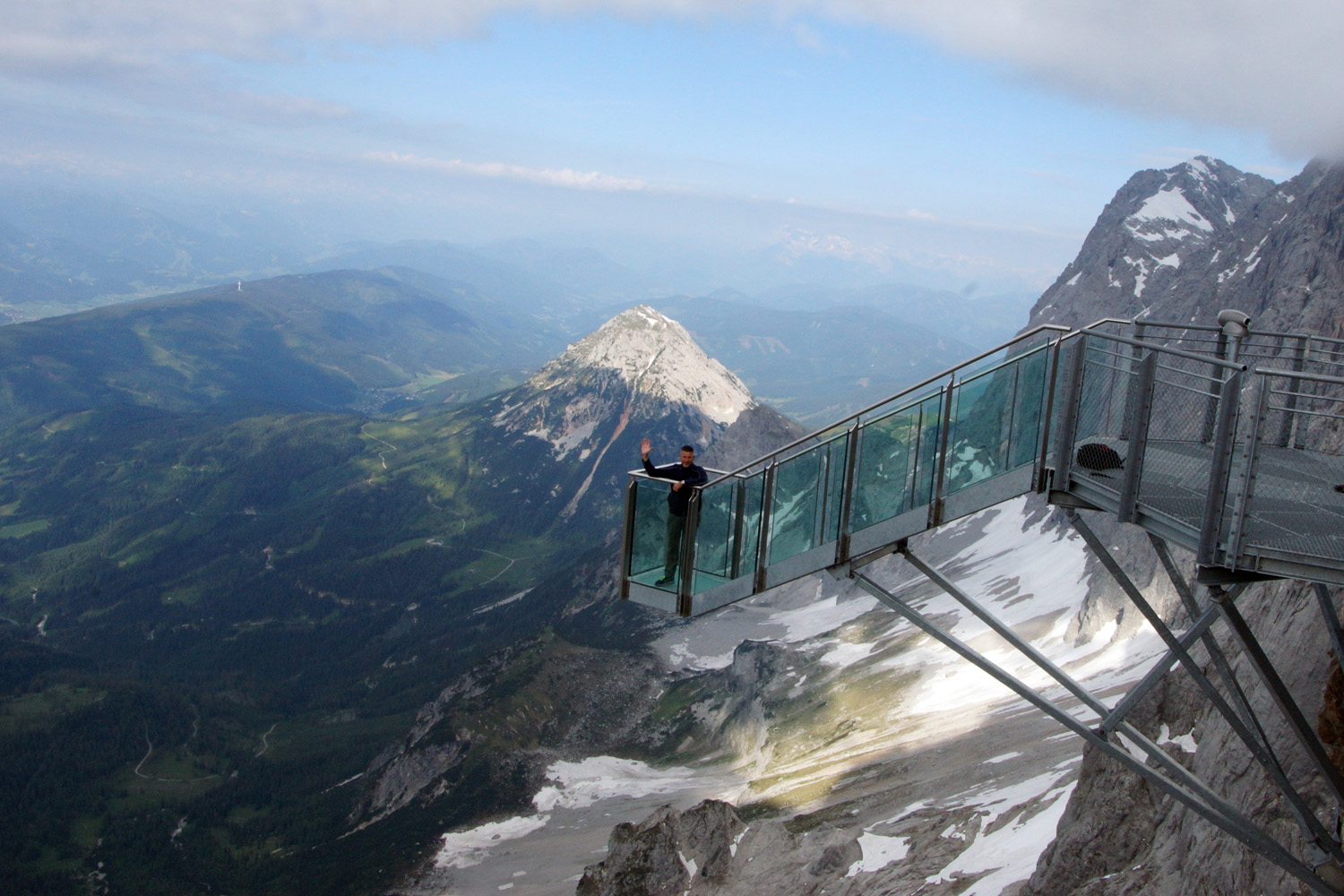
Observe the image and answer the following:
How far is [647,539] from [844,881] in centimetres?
4041

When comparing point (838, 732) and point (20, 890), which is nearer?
point (838, 732)

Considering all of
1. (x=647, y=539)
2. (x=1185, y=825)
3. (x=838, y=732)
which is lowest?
(x=838, y=732)

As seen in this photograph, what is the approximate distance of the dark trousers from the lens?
17.0 m

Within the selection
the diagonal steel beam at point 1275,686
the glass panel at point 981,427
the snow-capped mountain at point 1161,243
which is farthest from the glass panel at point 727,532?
the snow-capped mountain at point 1161,243

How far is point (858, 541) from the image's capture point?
14867mm

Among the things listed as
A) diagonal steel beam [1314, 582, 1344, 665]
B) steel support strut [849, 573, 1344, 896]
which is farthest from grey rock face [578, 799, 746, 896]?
diagonal steel beam [1314, 582, 1344, 665]

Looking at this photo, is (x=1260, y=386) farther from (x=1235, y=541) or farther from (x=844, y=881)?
(x=844, y=881)

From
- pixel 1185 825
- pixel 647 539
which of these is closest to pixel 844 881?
pixel 1185 825

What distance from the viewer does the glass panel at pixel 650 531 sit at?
56.2 ft

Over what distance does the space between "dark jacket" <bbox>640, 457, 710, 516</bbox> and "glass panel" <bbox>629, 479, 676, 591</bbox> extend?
227 mm

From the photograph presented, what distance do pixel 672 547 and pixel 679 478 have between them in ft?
4.38

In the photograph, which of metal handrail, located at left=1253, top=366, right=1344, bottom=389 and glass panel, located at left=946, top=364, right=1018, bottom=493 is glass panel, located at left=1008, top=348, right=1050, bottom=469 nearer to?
glass panel, located at left=946, top=364, right=1018, bottom=493

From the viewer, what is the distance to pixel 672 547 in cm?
1709

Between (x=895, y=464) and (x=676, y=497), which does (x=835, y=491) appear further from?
(x=676, y=497)
